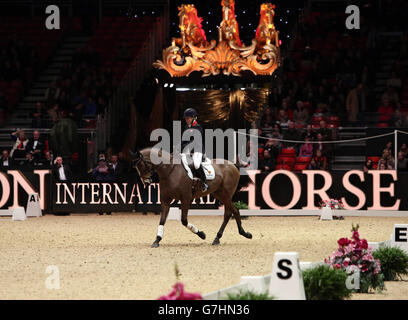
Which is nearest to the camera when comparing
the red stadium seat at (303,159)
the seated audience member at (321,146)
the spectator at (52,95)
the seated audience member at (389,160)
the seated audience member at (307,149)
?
the seated audience member at (389,160)

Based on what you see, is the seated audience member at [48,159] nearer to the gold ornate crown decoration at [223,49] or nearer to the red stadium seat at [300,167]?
the gold ornate crown decoration at [223,49]

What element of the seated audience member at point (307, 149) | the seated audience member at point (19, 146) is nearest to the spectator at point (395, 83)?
the seated audience member at point (307, 149)

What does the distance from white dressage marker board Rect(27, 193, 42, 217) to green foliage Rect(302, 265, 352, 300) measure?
1473 cm

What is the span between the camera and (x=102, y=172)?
24.3 meters

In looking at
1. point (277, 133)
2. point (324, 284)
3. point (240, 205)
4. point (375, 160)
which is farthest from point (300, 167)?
point (324, 284)

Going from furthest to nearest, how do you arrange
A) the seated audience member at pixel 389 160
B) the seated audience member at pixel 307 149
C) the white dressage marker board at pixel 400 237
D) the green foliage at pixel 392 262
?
the seated audience member at pixel 307 149 → the seated audience member at pixel 389 160 → the white dressage marker board at pixel 400 237 → the green foliage at pixel 392 262

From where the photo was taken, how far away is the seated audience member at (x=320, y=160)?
79.8ft

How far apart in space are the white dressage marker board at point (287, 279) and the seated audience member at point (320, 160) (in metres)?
15.8

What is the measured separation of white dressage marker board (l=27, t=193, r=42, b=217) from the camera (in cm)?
2347

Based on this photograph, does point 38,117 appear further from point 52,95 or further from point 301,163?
point 301,163

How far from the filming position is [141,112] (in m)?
29.9

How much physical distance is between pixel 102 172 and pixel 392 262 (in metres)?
13.8

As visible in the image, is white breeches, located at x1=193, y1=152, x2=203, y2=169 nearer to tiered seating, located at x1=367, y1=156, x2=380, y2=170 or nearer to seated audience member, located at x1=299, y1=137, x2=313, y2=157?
tiered seating, located at x1=367, y1=156, x2=380, y2=170
